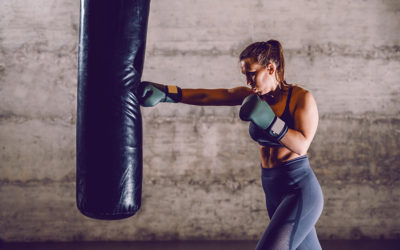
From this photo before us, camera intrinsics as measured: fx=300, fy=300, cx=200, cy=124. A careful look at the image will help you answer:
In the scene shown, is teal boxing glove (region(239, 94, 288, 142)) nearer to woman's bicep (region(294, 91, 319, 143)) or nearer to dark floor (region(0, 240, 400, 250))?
woman's bicep (region(294, 91, 319, 143))

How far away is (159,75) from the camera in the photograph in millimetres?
2762

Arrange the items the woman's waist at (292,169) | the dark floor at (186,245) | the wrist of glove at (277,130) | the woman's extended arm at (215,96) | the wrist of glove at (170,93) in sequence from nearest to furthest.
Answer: the wrist of glove at (277,130)
the woman's waist at (292,169)
the wrist of glove at (170,93)
the woman's extended arm at (215,96)
the dark floor at (186,245)

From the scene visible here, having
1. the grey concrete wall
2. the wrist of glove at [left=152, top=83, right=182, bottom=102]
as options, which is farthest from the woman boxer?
the grey concrete wall

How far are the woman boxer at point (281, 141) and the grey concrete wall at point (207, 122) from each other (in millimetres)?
1256

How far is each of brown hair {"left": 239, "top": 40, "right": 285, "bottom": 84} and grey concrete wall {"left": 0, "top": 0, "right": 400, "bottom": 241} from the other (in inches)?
50.8

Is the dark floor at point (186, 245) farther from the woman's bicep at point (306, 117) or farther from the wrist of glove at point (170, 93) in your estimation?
the woman's bicep at point (306, 117)

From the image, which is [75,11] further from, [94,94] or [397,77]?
[397,77]

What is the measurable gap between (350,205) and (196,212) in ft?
4.76

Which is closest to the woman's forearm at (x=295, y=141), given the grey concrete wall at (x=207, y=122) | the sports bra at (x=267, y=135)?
the sports bra at (x=267, y=135)

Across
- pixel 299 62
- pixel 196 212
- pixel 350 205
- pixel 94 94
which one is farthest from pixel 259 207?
pixel 94 94

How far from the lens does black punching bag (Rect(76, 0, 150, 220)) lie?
1.44m

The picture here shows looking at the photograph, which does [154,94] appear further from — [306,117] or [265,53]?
[306,117]

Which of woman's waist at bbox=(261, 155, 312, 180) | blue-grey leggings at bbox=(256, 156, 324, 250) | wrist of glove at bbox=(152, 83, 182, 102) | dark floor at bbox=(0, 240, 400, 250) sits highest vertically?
wrist of glove at bbox=(152, 83, 182, 102)

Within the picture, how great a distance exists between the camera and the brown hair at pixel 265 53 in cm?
142
